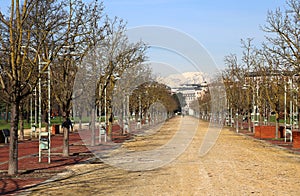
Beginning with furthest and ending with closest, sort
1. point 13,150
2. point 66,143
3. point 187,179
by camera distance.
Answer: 1. point 66,143
2. point 13,150
3. point 187,179

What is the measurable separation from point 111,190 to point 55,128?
4124 centimetres

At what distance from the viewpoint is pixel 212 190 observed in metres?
15.6

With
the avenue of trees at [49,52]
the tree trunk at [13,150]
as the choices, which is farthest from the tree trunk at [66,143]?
the tree trunk at [13,150]

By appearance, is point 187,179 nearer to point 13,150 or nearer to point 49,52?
point 13,150

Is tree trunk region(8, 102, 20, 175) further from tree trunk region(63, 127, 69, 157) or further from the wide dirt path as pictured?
tree trunk region(63, 127, 69, 157)

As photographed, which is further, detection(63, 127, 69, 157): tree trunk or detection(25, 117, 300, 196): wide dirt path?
detection(63, 127, 69, 157): tree trunk

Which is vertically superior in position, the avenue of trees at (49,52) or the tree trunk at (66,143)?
the avenue of trees at (49,52)

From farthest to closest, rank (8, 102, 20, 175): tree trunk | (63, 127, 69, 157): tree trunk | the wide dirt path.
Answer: (63, 127, 69, 157): tree trunk < (8, 102, 20, 175): tree trunk < the wide dirt path

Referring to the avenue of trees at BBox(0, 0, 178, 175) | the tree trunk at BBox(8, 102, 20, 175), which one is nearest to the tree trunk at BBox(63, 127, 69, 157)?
the avenue of trees at BBox(0, 0, 178, 175)

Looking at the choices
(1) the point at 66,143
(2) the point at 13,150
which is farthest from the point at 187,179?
(1) the point at 66,143

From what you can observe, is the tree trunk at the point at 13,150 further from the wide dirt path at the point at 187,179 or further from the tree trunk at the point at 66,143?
the tree trunk at the point at 66,143

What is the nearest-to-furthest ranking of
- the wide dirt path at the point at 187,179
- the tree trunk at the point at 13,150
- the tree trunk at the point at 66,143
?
the wide dirt path at the point at 187,179, the tree trunk at the point at 13,150, the tree trunk at the point at 66,143

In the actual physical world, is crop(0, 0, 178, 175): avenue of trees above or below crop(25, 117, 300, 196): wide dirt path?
above

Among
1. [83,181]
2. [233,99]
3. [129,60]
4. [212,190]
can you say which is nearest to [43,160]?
[83,181]
